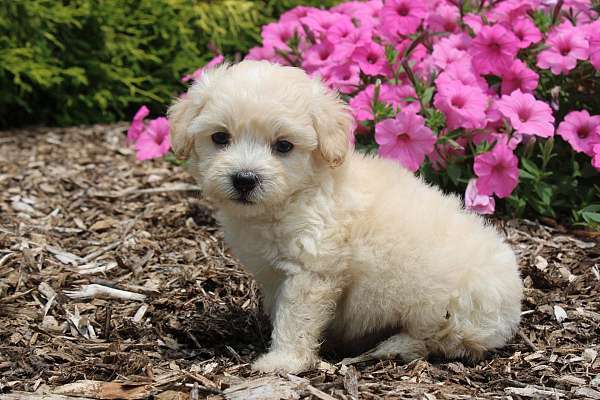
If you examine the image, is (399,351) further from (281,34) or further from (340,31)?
(281,34)

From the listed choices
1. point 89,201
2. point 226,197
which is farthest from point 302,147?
point 89,201

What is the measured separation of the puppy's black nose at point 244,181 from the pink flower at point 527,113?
193 cm

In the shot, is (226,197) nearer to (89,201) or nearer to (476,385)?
(476,385)

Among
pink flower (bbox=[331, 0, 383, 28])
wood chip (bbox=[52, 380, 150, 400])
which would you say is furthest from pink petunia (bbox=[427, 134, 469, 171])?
wood chip (bbox=[52, 380, 150, 400])

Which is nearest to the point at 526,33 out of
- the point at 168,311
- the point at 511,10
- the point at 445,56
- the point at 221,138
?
the point at 511,10

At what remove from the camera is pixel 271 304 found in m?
3.97

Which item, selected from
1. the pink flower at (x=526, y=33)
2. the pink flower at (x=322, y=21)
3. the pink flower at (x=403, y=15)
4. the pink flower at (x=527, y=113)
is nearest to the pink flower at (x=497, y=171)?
the pink flower at (x=527, y=113)

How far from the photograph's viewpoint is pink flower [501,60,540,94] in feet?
16.6

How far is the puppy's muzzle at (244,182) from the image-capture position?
353 centimetres

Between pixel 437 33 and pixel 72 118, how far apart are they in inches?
160

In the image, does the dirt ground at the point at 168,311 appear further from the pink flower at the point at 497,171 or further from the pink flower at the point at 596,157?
the pink flower at the point at 596,157

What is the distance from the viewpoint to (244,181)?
3.54m

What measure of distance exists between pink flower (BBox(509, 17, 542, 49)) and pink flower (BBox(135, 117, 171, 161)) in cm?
243

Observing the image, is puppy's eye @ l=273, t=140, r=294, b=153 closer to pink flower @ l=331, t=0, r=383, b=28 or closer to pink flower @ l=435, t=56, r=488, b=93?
pink flower @ l=435, t=56, r=488, b=93
